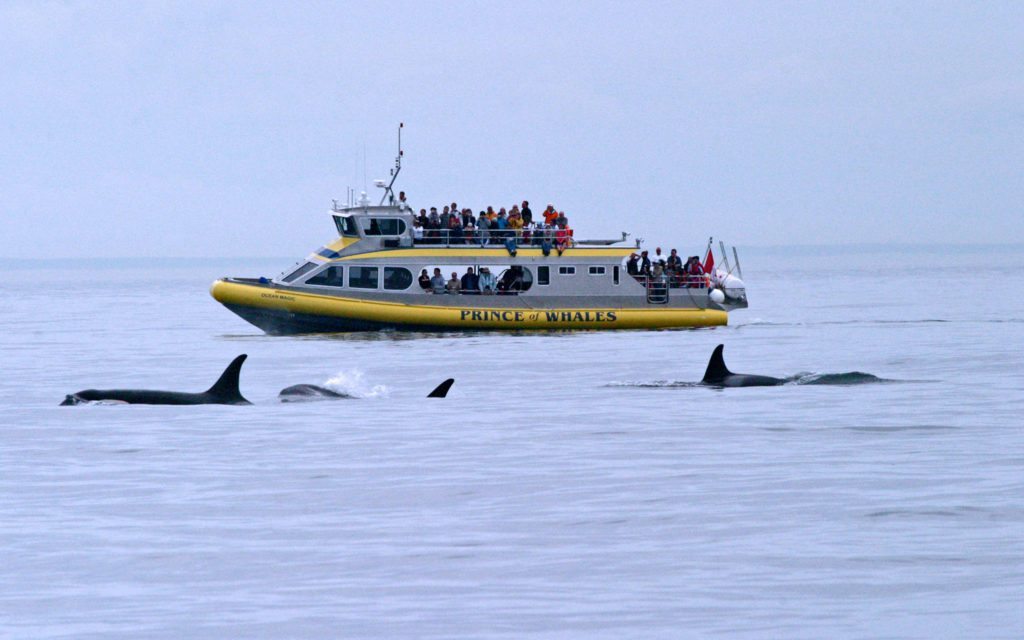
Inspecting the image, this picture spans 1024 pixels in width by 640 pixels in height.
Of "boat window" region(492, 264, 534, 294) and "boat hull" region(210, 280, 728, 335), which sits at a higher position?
"boat window" region(492, 264, 534, 294)

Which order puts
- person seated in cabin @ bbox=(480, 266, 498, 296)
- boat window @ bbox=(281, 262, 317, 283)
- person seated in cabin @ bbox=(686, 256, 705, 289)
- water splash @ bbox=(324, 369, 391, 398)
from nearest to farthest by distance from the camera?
water splash @ bbox=(324, 369, 391, 398) → boat window @ bbox=(281, 262, 317, 283) → person seated in cabin @ bbox=(480, 266, 498, 296) → person seated in cabin @ bbox=(686, 256, 705, 289)

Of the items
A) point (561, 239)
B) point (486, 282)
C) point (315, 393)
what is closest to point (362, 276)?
point (486, 282)

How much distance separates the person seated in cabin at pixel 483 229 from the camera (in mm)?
43156

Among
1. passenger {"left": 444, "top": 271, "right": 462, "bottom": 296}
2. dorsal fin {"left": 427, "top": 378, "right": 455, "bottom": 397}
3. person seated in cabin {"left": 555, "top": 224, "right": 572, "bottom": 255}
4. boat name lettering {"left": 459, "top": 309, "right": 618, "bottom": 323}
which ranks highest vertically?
person seated in cabin {"left": 555, "top": 224, "right": 572, "bottom": 255}

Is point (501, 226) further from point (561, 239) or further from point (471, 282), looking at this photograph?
point (471, 282)

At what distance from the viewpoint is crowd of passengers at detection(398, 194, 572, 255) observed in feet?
141

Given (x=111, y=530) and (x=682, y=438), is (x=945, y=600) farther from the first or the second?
(x=682, y=438)

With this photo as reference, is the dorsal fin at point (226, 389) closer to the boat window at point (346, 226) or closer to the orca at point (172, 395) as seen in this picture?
the orca at point (172, 395)

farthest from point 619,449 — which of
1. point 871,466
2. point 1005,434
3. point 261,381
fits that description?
point 261,381

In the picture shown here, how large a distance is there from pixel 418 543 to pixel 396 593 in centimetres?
178

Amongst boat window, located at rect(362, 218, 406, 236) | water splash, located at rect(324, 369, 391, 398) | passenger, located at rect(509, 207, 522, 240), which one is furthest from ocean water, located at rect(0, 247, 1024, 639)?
passenger, located at rect(509, 207, 522, 240)

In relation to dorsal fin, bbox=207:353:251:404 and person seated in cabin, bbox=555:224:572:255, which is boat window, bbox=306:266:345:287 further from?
dorsal fin, bbox=207:353:251:404

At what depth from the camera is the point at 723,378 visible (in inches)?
1049

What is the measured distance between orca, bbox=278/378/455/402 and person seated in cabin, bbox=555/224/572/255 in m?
17.9
